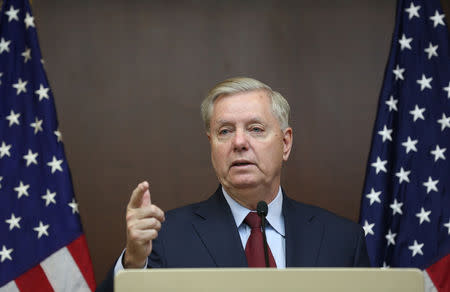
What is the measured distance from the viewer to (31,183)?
299 cm

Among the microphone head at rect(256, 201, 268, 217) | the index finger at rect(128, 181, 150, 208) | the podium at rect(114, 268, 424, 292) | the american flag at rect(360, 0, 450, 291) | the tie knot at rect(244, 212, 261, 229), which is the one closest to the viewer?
the podium at rect(114, 268, 424, 292)

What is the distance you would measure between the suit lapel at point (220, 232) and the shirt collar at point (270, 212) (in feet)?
0.08

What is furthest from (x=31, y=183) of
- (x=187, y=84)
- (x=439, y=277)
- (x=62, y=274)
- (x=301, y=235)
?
(x=439, y=277)

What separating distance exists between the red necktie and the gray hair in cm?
44

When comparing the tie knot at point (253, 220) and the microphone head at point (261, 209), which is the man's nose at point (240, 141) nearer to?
the tie knot at point (253, 220)

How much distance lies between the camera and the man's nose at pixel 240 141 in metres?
2.07

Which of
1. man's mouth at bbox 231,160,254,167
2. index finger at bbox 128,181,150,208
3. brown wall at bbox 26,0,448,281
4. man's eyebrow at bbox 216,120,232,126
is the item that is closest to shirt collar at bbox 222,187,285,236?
man's mouth at bbox 231,160,254,167

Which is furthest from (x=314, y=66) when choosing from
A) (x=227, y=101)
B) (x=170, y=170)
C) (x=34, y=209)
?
(x=34, y=209)

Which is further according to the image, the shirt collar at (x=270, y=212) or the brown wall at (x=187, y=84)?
the brown wall at (x=187, y=84)

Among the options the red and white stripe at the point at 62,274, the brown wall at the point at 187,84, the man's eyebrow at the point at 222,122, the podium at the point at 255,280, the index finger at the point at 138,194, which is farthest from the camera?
the brown wall at the point at 187,84

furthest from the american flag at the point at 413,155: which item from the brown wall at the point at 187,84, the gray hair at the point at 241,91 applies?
the gray hair at the point at 241,91

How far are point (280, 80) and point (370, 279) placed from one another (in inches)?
91.1

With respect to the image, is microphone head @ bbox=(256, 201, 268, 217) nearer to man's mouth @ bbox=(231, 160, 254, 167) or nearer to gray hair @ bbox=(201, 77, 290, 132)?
man's mouth @ bbox=(231, 160, 254, 167)

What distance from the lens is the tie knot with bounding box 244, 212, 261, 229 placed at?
80.0 inches
